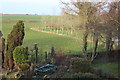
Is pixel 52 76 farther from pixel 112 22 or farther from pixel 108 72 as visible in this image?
pixel 112 22

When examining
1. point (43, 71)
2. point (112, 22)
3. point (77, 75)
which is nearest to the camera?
point (77, 75)

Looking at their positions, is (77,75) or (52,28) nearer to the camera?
(77,75)

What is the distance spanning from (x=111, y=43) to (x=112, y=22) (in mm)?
842

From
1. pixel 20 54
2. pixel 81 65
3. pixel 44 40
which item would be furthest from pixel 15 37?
pixel 44 40

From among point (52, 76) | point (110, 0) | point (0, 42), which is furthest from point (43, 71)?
point (110, 0)

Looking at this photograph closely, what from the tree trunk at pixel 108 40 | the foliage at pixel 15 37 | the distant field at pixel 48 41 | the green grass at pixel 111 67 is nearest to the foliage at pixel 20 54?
the foliage at pixel 15 37

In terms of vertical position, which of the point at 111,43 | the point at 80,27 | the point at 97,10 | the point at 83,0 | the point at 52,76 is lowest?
the point at 52,76

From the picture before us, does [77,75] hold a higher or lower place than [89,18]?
lower

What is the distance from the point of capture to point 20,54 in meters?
3.62

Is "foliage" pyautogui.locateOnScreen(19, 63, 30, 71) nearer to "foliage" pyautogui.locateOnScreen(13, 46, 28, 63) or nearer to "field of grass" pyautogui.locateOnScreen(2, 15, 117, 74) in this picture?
"foliage" pyautogui.locateOnScreen(13, 46, 28, 63)

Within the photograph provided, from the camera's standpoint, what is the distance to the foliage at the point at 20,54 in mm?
3594

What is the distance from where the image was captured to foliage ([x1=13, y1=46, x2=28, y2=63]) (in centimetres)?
359

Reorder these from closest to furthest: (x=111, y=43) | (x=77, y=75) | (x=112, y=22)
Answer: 1. (x=77, y=75)
2. (x=112, y=22)
3. (x=111, y=43)

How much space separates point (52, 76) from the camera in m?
3.72
